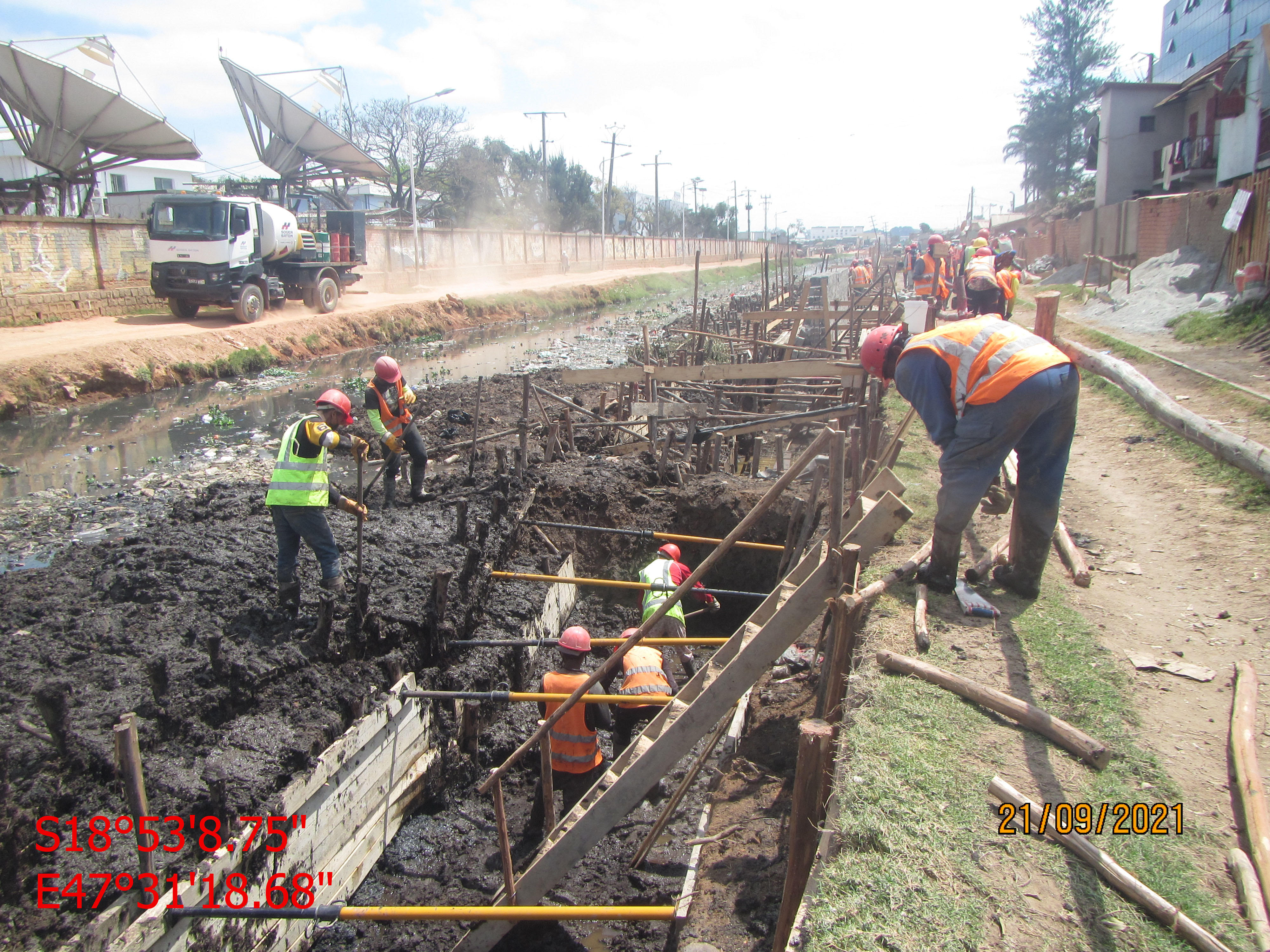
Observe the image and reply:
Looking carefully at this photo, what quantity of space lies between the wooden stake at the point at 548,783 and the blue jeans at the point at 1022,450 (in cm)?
249

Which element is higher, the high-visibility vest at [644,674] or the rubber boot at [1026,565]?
the rubber boot at [1026,565]

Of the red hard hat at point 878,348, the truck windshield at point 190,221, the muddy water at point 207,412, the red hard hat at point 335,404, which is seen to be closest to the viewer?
the red hard hat at point 878,348

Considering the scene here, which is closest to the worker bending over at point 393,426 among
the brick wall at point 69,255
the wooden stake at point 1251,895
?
the wooden stake at point 1251,895

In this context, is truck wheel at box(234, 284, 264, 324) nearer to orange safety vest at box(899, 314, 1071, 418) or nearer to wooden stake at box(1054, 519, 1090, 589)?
orange safety vest at box(899, 314, 1071, 418)

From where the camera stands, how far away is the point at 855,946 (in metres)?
2.47

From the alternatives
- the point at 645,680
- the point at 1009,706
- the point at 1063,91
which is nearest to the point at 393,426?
the point at 645,680

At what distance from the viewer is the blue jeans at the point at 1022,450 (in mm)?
3930

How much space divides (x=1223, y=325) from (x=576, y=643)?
39.4 feet

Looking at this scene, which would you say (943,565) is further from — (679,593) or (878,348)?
(679,593)

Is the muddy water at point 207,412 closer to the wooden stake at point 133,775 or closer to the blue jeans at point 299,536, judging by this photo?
the blue jeans at point 299,536

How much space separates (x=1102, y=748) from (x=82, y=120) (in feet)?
94.0

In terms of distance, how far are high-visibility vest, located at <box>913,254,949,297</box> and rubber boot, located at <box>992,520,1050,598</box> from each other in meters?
9.20

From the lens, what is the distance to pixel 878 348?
4488mm

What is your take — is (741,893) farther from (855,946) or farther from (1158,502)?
(1158,502)
